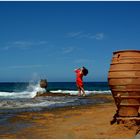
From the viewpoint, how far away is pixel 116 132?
8.38m

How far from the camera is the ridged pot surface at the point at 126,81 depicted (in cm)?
870

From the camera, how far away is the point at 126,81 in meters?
8.73

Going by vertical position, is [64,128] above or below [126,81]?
below

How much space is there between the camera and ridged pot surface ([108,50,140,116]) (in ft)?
28.6

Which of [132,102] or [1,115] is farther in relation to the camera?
[1,115]

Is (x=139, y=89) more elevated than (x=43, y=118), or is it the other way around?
(x=139, y=89)

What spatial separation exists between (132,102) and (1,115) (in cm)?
549

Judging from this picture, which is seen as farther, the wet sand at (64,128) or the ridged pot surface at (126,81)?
the ridged pot surface at (126,81)

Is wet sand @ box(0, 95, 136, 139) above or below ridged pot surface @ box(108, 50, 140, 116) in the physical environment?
below

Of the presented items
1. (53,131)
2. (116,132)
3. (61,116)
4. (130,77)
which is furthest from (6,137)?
(61,116)

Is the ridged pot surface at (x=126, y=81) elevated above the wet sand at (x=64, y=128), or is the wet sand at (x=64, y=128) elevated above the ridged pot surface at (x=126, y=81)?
the ridged pot surface at (x=126, y=81)

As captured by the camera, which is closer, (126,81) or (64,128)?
(126,81)

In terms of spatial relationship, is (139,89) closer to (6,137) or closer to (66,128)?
(66,128)

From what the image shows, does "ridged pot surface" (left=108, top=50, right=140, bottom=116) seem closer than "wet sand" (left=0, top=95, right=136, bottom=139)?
No
